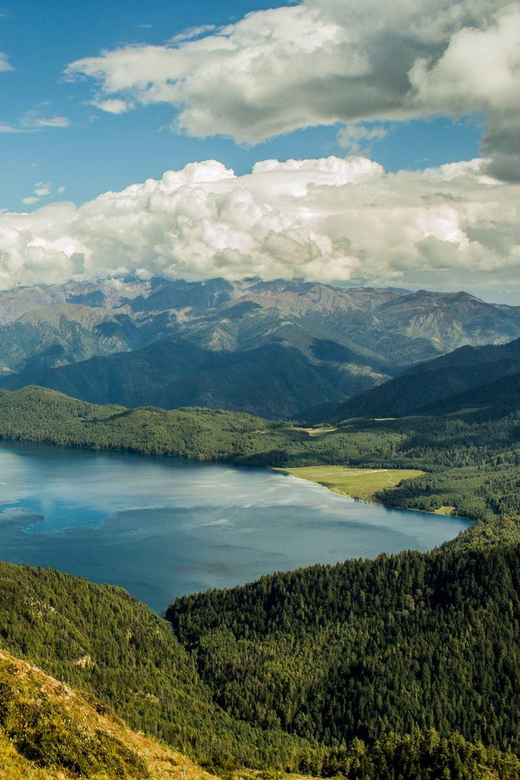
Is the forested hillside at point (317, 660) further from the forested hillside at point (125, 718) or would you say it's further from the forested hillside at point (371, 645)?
the forested hillside at point (125, 718)

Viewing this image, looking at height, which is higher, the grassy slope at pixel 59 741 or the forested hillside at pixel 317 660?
the grassy slope at pixel 59 741

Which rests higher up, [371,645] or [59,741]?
[59,741]

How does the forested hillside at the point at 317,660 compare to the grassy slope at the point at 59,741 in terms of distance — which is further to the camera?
the forested hillside at the point at 317,660

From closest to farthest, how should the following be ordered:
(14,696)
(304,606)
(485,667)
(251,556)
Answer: (14,696)
(485,667)
(304,606)
(251,556)

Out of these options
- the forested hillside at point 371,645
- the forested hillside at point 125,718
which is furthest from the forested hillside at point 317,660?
the forested hillside at point 125,718

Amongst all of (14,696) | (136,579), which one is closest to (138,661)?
(136,579)

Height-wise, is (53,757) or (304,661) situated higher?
(53,757)

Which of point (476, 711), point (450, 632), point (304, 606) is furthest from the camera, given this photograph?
point (304, 606)

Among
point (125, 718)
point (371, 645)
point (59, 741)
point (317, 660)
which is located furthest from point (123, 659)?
point (59, 741)

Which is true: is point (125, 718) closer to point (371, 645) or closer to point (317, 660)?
point (317, 660)

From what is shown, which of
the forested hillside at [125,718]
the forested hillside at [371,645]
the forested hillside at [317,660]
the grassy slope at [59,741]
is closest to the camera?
the grassy slope at [59,741]

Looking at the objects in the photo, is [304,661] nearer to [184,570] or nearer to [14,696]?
[184,570]
